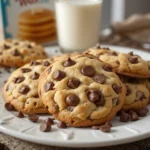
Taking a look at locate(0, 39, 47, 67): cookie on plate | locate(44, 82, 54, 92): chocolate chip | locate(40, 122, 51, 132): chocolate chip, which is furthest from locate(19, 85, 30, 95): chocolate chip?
locate(0, 39, 47, 67): cookie on plate

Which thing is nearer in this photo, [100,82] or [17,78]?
[100,82]

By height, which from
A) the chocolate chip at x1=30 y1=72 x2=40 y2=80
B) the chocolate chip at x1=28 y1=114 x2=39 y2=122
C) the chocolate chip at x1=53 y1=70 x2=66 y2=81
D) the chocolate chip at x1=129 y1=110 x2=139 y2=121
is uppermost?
the chocolate chip at x1=53 y1=70 x2=66 y2=81

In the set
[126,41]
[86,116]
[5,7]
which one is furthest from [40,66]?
[126,41]

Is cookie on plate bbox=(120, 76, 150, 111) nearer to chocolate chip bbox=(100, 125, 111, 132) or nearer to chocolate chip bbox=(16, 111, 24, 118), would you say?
chocolate chip bbox=(100, 125, 111, 132)

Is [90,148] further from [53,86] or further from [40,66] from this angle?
[40,66]

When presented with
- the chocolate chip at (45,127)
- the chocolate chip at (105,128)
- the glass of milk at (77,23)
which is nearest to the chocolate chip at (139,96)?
the chocolate chip at (105,128)
